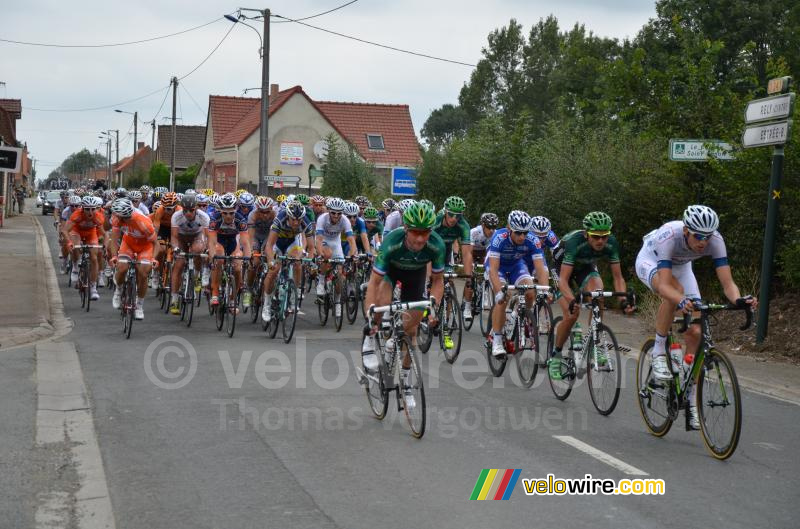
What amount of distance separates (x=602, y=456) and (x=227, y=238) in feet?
29.8

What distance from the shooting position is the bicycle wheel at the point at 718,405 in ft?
23.5

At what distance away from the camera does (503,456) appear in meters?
7.29

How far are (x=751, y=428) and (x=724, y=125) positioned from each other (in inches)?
328

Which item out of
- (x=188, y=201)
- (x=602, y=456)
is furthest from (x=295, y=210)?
(x=602, y=456)

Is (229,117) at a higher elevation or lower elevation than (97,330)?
higher

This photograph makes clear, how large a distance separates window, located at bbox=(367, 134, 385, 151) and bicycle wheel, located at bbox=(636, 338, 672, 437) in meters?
54.5

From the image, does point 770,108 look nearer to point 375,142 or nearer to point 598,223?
point 598,223

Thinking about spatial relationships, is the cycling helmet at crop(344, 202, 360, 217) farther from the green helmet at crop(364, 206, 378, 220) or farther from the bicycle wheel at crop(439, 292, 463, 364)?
the green helmet at crop(364, 206, 378, 220)

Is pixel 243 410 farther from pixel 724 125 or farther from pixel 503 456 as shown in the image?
pixel 724 125

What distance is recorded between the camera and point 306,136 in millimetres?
61781

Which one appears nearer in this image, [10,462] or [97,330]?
[10,462]

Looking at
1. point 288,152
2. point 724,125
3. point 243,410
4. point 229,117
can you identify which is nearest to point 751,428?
point 243,410

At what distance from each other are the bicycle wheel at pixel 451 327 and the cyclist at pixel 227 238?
3.30 m

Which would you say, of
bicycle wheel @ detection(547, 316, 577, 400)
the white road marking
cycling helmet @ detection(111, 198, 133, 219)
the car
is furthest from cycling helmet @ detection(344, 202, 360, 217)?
the car
